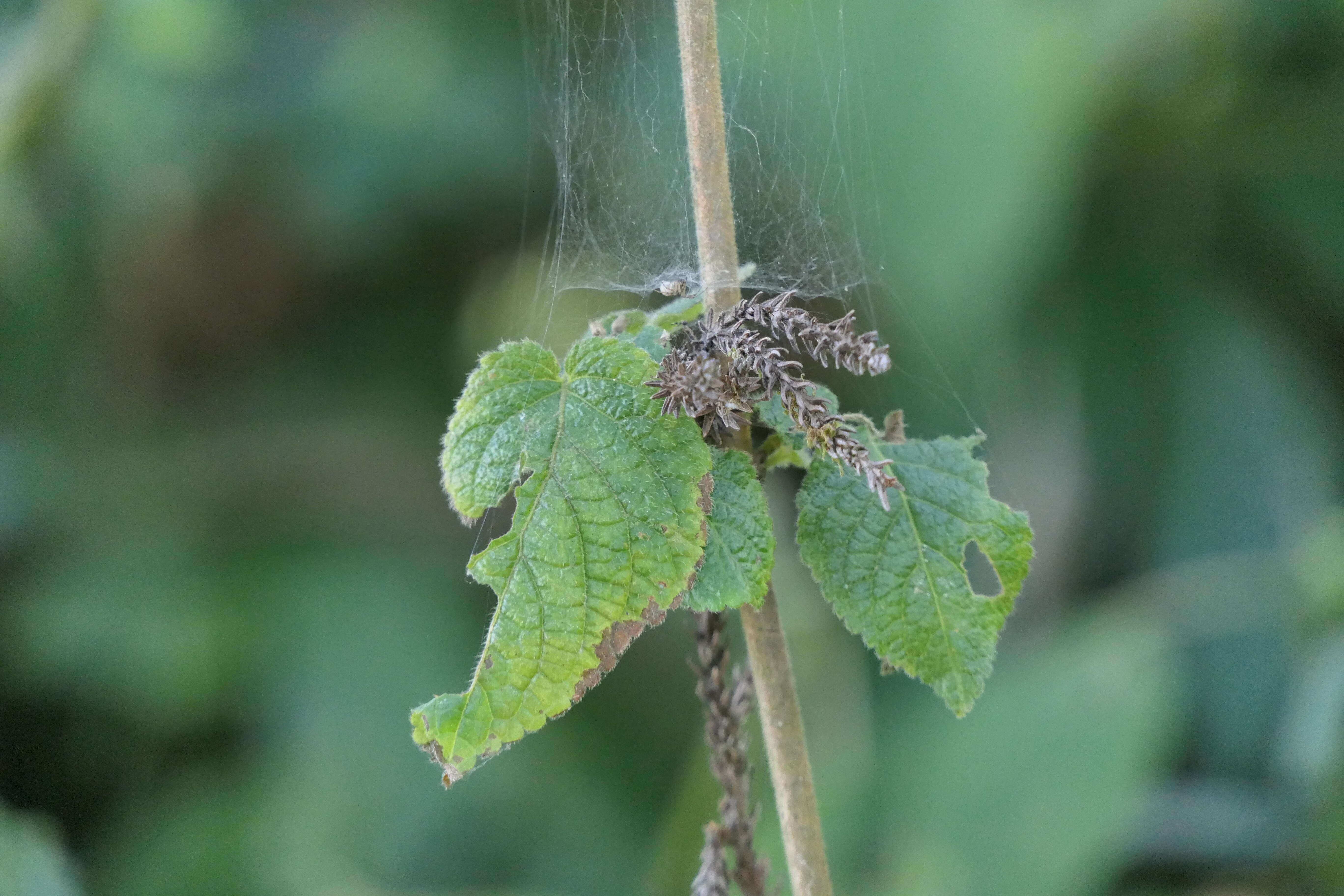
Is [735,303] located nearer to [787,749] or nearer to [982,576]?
[787,749]

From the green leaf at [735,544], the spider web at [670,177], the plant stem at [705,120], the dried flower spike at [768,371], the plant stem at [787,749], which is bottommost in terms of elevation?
the plant stem at [787,749]

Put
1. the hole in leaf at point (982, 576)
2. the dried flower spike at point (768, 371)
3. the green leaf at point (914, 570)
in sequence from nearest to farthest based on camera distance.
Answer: the dried flower spike at point (768, 371), the green leaf at point (914, 570), the hole in leaf at point (982, 576)

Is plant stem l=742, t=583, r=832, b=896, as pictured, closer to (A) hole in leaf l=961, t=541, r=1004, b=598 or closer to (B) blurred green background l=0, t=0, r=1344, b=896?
(B) blurred green background l=0, t=0, r=1344, b=896

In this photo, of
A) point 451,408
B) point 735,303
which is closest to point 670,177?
point 735,303

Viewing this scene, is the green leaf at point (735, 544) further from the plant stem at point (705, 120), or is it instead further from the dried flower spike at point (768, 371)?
the plant stem at point (705, 120)

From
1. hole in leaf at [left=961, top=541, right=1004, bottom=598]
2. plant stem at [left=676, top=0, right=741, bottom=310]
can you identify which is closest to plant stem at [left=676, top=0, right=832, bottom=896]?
plant stem at [left=676, top=0, right=741, bottom=310]

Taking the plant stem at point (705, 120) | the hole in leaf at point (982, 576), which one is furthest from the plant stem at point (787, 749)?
the hole in leaf at point (982, 576)
